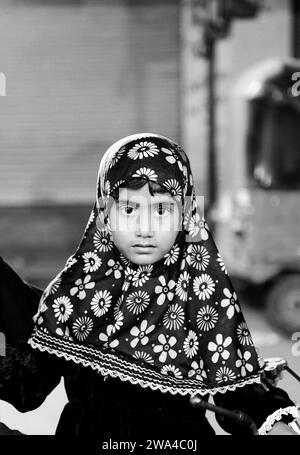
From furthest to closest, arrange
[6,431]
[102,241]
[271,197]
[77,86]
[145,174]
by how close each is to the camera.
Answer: [77,86] < [271,197] < [6,431] < [102,241] < [145,174]

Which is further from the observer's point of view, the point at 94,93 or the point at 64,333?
the point at 94,93

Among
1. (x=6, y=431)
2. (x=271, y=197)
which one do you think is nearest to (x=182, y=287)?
(x=6, y=431)

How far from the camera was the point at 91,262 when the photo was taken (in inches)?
60.7

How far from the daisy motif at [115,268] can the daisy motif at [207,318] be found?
176 mm

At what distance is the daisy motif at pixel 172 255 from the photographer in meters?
1.50

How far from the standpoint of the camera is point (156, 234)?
147 cm

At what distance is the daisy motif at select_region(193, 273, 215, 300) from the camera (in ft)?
4.89

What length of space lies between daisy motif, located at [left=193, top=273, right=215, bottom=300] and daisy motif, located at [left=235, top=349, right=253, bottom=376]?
5.1 inches

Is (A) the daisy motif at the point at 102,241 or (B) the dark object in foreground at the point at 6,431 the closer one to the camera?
(A) the daisy motif at the point at 102,241

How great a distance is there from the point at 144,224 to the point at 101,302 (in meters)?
0.18

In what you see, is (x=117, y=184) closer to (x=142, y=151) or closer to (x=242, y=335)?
(x=142, y=151)

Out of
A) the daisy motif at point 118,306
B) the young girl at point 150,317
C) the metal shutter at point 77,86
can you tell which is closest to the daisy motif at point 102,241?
the young girl at point 150,317

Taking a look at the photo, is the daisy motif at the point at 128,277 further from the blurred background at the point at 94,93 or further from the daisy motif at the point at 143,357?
the blurred background at the point at 94,93
